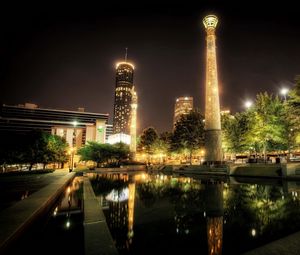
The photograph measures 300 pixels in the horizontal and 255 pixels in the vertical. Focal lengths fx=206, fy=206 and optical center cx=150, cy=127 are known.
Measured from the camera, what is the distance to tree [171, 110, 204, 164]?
52.3 m

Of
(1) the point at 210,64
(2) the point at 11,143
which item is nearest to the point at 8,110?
(2) the point at 11,143

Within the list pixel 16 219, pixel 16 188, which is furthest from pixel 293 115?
pixel 16 188

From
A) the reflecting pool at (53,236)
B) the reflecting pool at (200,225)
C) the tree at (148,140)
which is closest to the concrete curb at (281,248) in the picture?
the reflecting pool at (200,225)

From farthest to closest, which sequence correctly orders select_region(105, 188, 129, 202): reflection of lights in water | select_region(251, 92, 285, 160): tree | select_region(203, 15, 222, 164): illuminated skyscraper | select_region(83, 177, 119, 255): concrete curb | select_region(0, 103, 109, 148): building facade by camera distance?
select_region(0, 103, 109, 148): building facade, select_region(203, 15, 222, 164): illuminated skyscraper, select_region(251, 92, 285, 160): tree, select_region(105, 188, 129, 202): reflection of lights in water, select_region(83, 177, 119, 255): concrete curb

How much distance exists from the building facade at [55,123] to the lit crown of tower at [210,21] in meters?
64.3

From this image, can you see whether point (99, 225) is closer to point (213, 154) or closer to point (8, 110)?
point (213, 154)

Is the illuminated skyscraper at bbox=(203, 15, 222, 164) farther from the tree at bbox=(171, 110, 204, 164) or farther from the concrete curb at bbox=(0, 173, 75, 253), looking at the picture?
the concrete curb at bbox=(0, 173, 75, 253)

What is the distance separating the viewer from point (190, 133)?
52.8 meters

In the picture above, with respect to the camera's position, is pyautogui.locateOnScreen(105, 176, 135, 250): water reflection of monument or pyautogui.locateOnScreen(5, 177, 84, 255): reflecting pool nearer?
pyautogui.locateOnScreen(5, 177, 84, 255): reflecting pool

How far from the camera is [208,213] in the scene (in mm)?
8062

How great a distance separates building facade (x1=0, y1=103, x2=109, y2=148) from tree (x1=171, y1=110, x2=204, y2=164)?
46.1 meters

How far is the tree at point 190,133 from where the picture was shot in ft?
172

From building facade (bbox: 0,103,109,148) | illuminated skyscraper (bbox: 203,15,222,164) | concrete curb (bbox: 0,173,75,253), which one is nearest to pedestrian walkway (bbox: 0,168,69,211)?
concrete curb (bbox: 0,173,75,253)

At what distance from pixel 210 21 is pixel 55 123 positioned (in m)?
107
